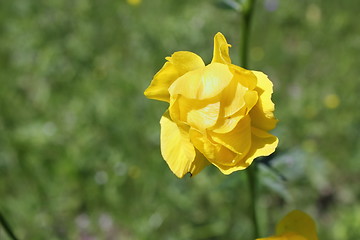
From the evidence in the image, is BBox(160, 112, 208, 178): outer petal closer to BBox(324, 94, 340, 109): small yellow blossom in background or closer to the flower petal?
the flower petal

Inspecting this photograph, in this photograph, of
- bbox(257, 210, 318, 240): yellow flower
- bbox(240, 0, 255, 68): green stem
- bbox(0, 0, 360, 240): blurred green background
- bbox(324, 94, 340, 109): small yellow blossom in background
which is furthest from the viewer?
bbox(324, 94, 340, 109): small yellow blossom in background

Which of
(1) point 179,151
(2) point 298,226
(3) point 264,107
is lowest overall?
(2) point 298,226

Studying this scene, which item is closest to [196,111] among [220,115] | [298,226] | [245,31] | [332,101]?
[220,115]

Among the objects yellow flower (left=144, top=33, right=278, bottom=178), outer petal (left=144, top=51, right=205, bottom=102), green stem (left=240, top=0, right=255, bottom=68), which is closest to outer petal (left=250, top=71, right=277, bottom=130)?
yellow flower (left=144, top=33, right=278, bottom=178)

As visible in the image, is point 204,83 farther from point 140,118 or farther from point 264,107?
point 140,118

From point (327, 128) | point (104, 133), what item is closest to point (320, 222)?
point (327, 128)

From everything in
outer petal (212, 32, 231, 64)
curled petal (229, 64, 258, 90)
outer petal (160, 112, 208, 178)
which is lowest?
outer petal (160, 112, 208, 178)

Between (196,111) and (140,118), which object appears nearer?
(196,111)

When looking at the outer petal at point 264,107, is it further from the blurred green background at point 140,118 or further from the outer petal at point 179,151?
the blurred green background at point 140,118
